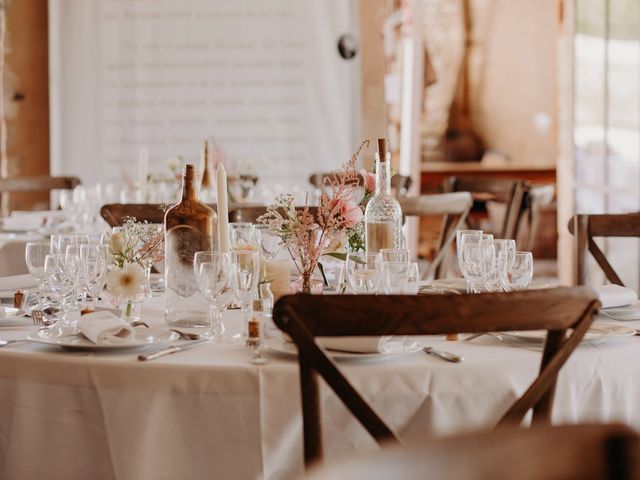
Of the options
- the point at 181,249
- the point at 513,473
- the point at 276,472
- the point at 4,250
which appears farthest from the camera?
the point at 4,250

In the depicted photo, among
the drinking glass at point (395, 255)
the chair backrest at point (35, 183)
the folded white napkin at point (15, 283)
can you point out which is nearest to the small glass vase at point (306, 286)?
the drinking glass at point (395, 255)

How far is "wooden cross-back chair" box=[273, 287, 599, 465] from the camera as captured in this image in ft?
3.91

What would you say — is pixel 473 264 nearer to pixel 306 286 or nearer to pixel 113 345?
pixel 306 286

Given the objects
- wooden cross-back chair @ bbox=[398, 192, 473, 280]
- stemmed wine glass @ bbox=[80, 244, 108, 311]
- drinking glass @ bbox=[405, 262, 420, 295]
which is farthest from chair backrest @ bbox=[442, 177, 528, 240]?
stemmed wine glass @ bbox=[80, 244, 108, 311]

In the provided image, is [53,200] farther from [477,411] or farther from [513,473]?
[513,473]

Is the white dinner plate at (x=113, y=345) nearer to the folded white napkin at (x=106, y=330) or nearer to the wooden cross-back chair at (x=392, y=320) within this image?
the folded white napkin at (x=106, y=330)

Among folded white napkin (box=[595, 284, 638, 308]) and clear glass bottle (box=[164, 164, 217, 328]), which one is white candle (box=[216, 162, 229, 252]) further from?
folded white napkin (box=[595, 284, 638, 308])

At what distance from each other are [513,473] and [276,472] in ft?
2.85

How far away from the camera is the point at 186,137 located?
5.97 m

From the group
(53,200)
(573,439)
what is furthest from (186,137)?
(573,439)

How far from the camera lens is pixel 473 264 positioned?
193 cm

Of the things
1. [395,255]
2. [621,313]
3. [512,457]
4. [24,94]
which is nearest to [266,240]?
[395,255]

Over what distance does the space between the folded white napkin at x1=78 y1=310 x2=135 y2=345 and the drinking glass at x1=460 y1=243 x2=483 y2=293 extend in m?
0.70

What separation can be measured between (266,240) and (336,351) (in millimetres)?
672
